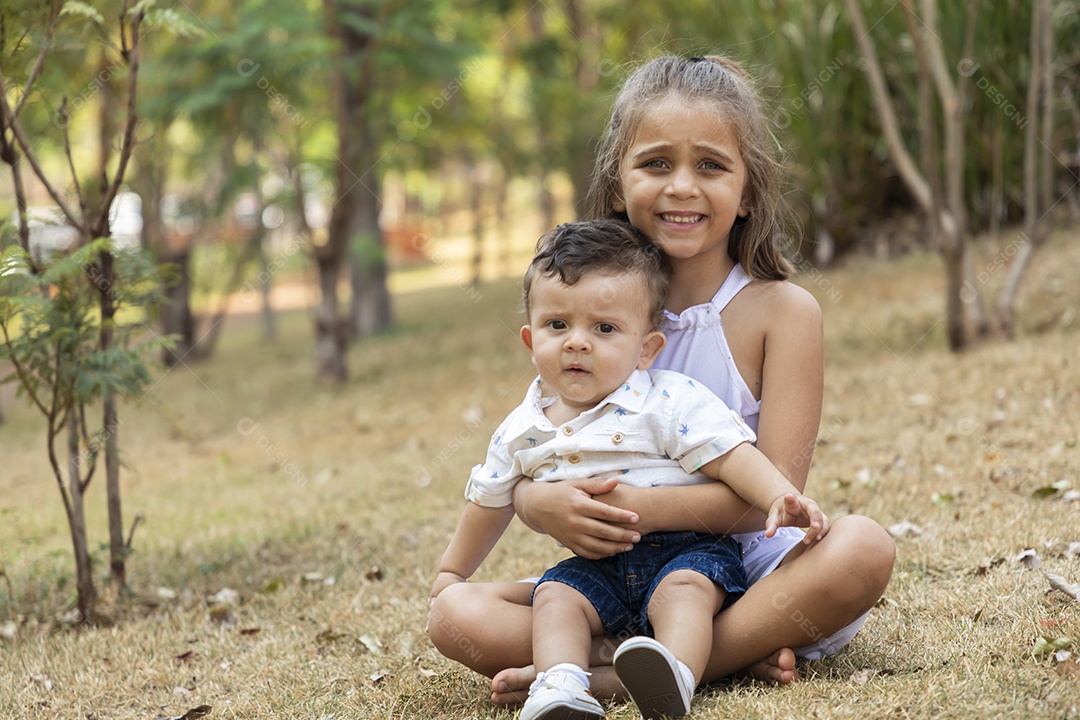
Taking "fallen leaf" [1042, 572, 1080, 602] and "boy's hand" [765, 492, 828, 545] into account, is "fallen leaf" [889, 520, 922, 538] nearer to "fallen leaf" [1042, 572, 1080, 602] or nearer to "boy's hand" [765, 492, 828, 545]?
"fallen leaf" [1042, 572, 1080, 602]

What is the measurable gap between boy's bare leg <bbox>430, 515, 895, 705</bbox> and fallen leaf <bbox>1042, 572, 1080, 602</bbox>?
0.69 m

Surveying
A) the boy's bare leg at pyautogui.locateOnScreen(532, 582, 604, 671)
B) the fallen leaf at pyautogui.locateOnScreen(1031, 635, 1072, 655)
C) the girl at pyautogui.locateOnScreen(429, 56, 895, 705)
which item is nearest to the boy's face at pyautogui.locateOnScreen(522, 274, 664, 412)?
the girl at pyautogui.locateOnScreen(429, 56, 895, 705)

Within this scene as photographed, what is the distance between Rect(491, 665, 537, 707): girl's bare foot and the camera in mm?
2521

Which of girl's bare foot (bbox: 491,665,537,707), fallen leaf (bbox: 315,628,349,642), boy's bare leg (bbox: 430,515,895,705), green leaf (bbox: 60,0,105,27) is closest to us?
boy's bare leg (bbox: 430,515,895,705)

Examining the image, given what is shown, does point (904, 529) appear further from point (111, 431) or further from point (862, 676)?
point (111, 431)

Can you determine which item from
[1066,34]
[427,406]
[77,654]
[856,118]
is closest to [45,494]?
[427,406]

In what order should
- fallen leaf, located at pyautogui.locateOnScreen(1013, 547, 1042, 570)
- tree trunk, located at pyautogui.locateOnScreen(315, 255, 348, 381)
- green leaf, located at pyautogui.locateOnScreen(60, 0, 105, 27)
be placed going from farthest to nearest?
1. tree trunk, located at pyautogui.locateOnScreen(315, 255, 348, 381)
2. green leaf, located at pyautogui.locateOnScreen(60, 0, 105, 27)
3. fallen leaf, located at pyautogui.locateOnScreen(1013, 547, 1042, 570)

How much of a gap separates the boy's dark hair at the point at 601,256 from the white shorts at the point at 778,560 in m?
0.59

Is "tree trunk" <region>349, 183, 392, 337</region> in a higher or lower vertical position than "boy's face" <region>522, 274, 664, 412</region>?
lower

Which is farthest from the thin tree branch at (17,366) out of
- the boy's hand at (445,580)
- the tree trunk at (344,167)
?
the tree trunk at (344,167)

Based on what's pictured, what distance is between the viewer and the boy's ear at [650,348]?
2.65m

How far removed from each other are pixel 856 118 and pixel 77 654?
824cm

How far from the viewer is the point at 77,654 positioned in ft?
11.4

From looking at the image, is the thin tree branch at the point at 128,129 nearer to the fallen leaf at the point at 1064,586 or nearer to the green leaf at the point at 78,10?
the green leaf at the point at 78,10
